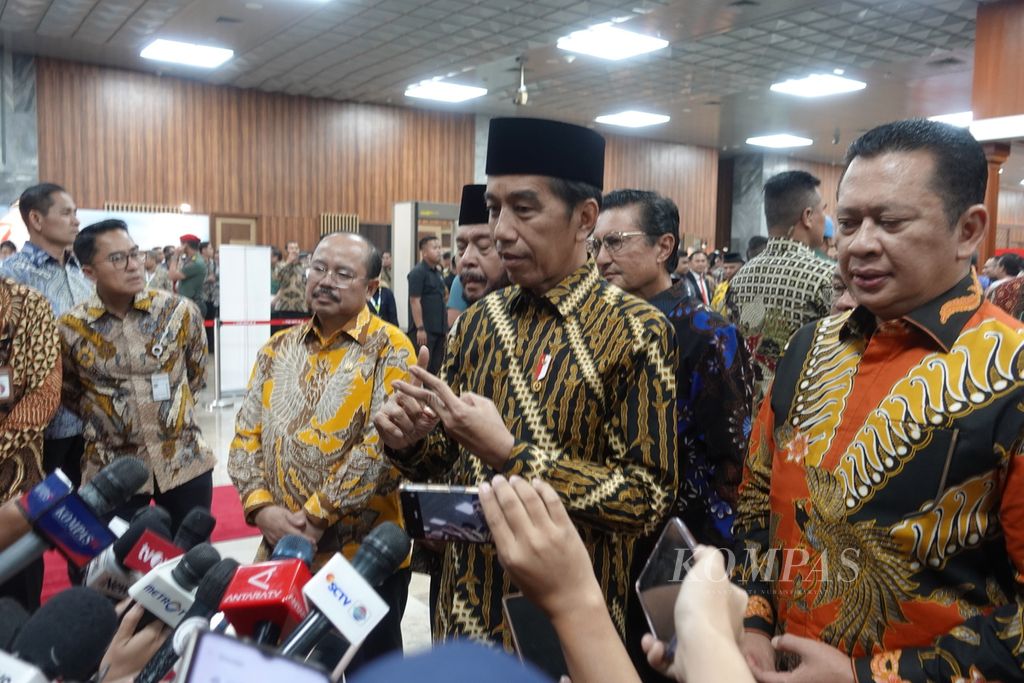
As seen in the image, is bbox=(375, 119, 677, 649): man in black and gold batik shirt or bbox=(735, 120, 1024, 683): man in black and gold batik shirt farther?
bbox=(375, 119, 677, 649): man in black and gold batik shirt

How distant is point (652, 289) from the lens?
2.92 metres

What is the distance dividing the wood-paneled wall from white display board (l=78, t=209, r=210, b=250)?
0.31 meters

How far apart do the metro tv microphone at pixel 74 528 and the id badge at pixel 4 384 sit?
4.98 feet

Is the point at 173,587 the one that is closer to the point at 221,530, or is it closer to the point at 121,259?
the point at 121,259

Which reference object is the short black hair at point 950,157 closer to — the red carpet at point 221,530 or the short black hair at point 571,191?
the short black hair at point 571,191

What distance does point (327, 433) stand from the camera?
2.40 meters

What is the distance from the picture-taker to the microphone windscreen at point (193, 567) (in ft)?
3.27

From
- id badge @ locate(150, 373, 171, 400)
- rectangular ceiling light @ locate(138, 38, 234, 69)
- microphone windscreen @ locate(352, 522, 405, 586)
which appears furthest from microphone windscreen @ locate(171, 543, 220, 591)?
rectangular ceiling light @ locate(138, 38, 234, 69)

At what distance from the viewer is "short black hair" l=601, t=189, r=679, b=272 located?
2922mm

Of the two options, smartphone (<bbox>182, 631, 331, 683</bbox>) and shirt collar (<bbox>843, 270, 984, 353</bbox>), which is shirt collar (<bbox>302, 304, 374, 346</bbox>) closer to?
shirt collar (<bbox>843, 270, 984, 353</bbox>)

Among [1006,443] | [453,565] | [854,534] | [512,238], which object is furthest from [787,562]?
[512,238]

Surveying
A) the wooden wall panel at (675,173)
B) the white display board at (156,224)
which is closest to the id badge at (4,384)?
the white display board at (156,224)

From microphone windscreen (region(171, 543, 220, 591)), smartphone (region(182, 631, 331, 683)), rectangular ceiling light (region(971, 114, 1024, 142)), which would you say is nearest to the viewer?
smartphone (region(182, 631, 331, 683))

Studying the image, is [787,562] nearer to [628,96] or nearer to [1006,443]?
[1006,443]
